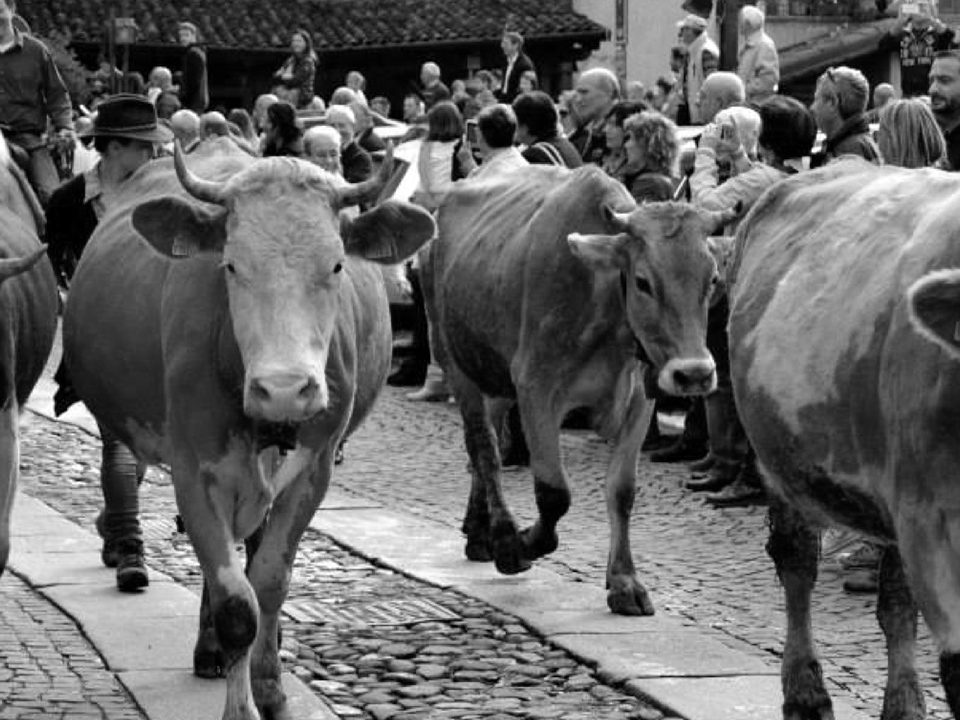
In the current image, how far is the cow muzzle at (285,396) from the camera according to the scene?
270 inches

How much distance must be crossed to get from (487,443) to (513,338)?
36.1 inches

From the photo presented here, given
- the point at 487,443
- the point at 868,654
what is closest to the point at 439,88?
the point at 487,443

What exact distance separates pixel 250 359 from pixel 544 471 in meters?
3.21

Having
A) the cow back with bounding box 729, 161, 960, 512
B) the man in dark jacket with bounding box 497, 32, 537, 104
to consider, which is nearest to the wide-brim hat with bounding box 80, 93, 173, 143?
the cow back with bounding box 729, 161, 960, 512

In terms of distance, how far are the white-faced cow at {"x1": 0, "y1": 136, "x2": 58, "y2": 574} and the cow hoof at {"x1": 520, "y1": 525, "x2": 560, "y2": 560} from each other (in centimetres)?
223

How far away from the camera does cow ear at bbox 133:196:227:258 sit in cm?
743

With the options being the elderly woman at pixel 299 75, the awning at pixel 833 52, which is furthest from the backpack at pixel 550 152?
the awning at pixel 833 52

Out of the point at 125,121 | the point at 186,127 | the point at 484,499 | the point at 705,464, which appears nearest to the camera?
the point at 125,121

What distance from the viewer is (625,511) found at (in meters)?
9.96

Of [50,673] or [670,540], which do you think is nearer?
[50,673]

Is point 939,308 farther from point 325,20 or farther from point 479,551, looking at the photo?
point 325,20

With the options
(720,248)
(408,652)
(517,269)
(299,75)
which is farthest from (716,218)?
(299,75)

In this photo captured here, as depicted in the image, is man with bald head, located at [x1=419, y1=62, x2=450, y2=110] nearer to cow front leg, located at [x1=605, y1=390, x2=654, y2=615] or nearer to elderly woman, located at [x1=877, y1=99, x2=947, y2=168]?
elderly woman, located at [x1=877, y1=99, x2=947, y2=168]

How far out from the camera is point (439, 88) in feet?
93.7
